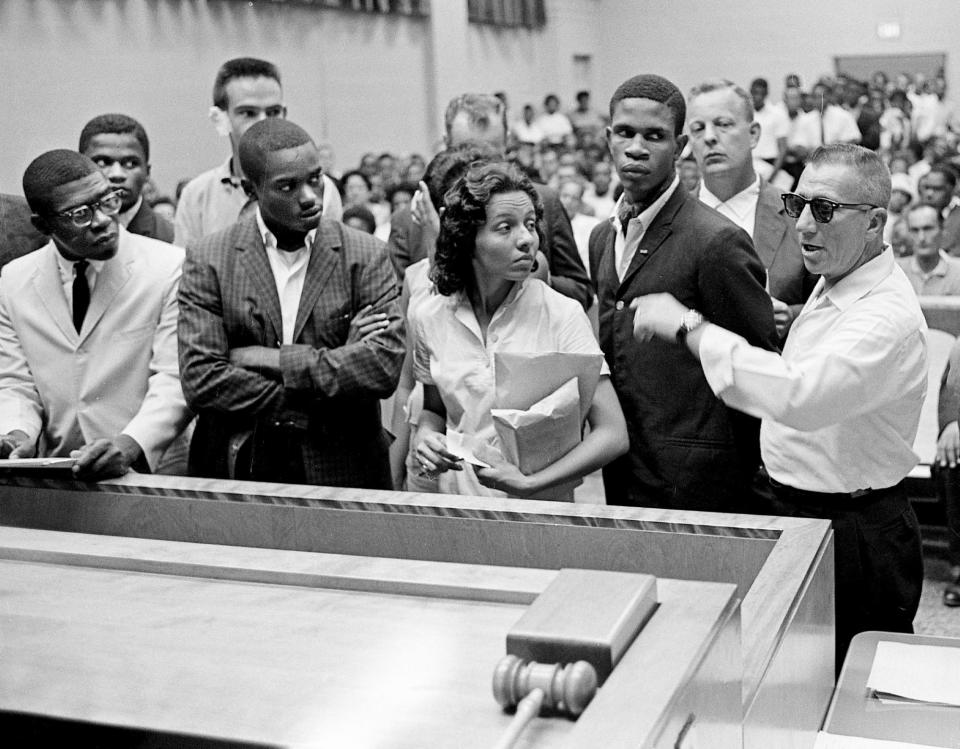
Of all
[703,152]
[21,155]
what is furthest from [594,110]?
[703,152]

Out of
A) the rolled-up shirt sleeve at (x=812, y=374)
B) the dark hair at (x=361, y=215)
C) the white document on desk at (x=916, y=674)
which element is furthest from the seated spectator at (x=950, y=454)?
the dark hair at (x=361, y=215)

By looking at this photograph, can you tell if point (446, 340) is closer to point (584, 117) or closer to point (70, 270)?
point (70, 270)

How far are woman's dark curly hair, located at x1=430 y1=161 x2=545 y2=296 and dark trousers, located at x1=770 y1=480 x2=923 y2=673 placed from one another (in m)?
0.88

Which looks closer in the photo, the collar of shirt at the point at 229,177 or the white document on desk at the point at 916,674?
the white document on desk at the point at 916,674

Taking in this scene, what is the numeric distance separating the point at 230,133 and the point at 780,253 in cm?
166

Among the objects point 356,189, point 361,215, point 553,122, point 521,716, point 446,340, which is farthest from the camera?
point 553,122

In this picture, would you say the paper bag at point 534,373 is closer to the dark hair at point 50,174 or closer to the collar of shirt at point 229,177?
the dark hair at point 50,174

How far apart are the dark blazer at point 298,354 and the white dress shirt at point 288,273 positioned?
2 centimetres

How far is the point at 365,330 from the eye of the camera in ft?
8.75

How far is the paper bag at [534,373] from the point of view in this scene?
7.82 ft

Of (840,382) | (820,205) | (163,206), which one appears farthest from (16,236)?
(163,206)

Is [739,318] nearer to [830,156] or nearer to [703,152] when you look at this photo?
[830,156]

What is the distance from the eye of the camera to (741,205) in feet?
11.0

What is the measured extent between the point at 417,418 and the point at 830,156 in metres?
1.09
